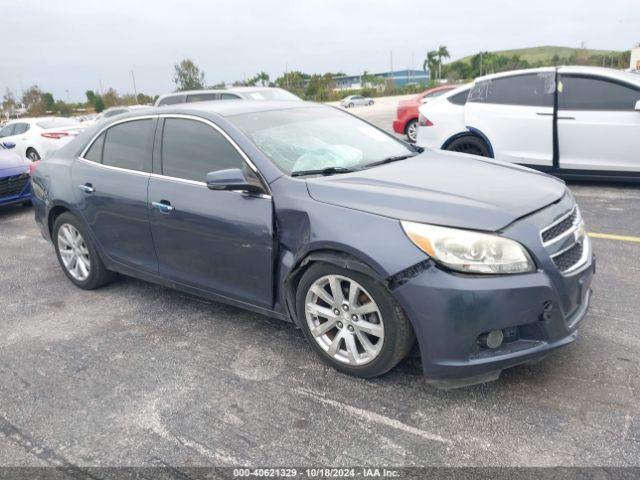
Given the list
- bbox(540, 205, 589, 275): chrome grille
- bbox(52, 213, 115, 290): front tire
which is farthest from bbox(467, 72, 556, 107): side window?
bbox(52, 213, 115, 290): front tire

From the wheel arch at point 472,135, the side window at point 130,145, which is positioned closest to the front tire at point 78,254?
the side window at point 130,145

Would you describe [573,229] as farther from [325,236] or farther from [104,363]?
[104,363]

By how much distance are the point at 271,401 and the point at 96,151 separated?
109 inches

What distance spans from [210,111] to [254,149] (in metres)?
0.60

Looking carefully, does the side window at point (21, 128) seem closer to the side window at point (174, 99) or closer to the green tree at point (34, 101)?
the side window at point (174, 99)

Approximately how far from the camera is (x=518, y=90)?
7.66m

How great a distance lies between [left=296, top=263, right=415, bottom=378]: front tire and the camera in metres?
2.85

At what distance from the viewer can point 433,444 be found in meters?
2.56

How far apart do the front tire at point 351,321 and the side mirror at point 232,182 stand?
2.08 ft

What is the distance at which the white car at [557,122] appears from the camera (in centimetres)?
697

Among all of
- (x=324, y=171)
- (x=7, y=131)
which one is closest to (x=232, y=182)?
(x=324, y=171)

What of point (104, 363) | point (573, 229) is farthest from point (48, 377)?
point (573, 229)

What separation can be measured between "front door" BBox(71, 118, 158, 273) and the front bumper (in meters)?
2.20

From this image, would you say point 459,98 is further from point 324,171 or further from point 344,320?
point 344,320
